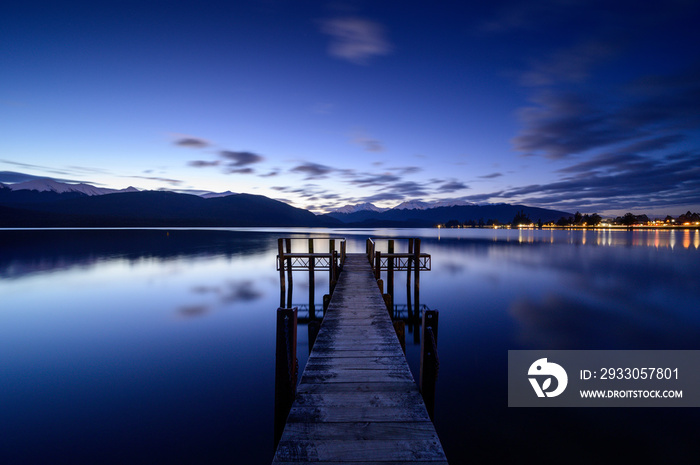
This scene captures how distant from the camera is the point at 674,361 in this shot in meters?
11.5

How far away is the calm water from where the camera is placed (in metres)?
7.16

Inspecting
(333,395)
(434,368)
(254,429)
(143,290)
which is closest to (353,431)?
(333,395)

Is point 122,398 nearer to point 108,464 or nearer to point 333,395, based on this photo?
point 108,464

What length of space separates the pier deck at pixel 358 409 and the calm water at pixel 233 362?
2.88m

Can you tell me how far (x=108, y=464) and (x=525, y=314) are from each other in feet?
61.7

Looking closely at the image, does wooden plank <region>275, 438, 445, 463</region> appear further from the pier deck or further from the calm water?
the calm water

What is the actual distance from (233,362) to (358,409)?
26.8 ft

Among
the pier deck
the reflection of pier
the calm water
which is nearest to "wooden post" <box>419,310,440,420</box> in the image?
the pier deck

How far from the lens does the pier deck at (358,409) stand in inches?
163

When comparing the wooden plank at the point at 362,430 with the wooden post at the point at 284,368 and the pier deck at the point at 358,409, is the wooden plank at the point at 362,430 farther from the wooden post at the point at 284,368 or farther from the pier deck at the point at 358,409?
the wooden post at the point at 284,368

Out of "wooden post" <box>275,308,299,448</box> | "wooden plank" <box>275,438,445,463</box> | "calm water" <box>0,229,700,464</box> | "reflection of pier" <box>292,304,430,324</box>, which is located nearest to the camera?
"wooden plank" <box>275,438,445,463</box>

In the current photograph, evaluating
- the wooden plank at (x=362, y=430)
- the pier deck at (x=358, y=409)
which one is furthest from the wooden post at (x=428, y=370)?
the wooden plank at (x=362, y=430)

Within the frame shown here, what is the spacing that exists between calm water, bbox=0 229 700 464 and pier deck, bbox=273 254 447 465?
9.46ft

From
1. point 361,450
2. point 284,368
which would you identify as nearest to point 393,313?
point 284,368
